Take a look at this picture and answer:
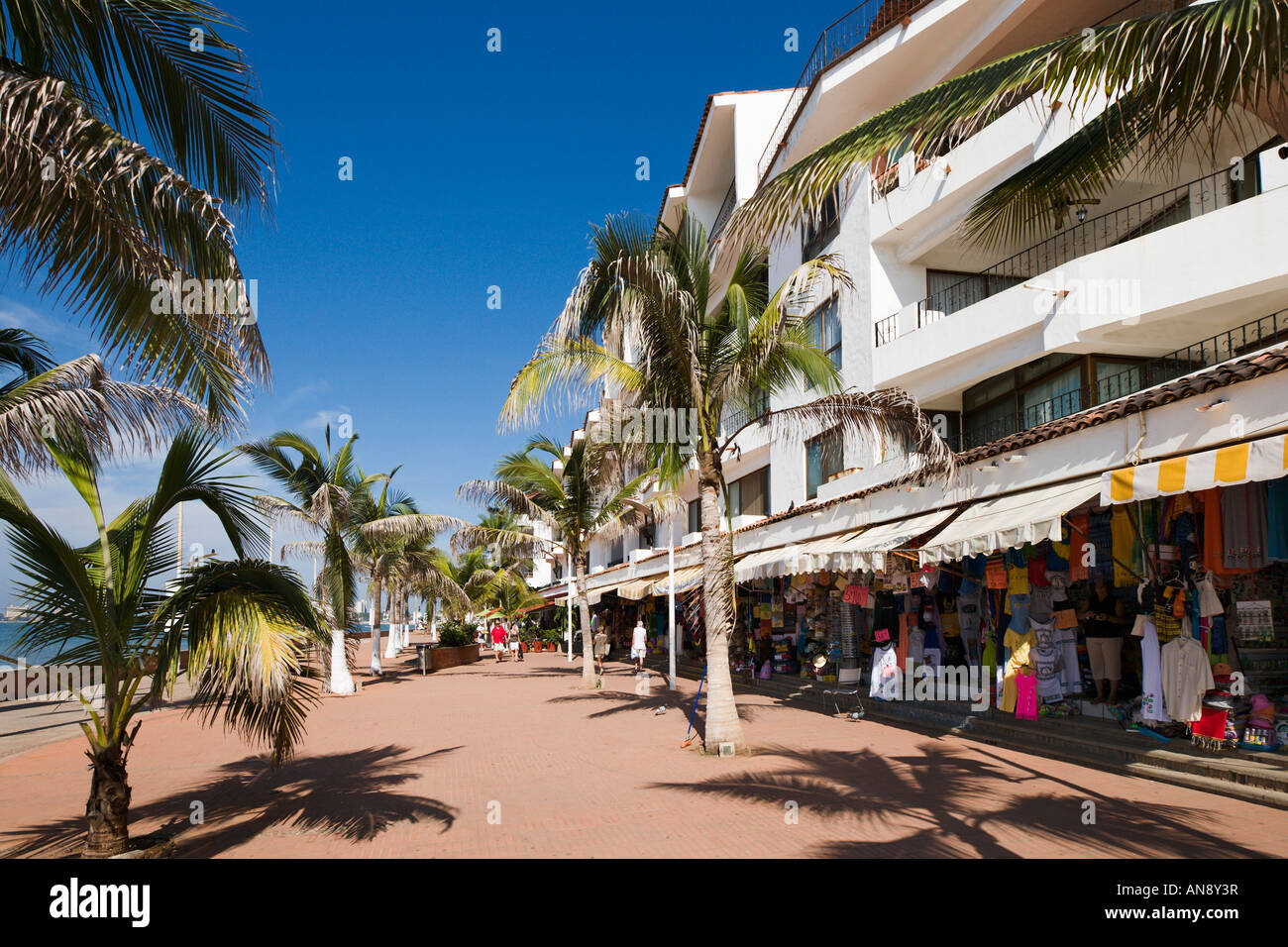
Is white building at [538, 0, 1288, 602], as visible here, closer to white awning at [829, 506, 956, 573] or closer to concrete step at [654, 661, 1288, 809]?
white awning at [829, 506, 956, 573]

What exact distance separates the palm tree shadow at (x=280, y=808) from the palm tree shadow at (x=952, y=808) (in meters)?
2.95

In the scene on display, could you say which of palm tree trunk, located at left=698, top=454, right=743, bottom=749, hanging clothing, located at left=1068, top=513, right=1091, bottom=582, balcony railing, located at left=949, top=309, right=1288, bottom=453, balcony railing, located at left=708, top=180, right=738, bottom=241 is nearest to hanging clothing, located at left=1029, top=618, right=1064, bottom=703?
hanging clothing, located at left=1068, top=513, right=1091, bottom=582

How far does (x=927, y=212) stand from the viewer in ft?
54.7

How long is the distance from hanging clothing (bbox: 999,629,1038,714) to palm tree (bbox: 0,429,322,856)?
29.7ft

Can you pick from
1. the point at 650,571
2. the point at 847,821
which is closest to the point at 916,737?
the point at 847,821

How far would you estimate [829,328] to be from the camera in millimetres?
20266

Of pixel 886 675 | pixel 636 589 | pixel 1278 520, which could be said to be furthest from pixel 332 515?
pixel 1278 520

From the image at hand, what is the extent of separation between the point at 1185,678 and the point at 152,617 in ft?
33.0

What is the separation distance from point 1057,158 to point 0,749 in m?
17.3

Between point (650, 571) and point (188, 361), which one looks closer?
point (188, 361)

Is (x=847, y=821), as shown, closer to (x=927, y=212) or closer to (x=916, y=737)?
(x=916, y=737)

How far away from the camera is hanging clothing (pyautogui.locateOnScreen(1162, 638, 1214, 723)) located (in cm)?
893
